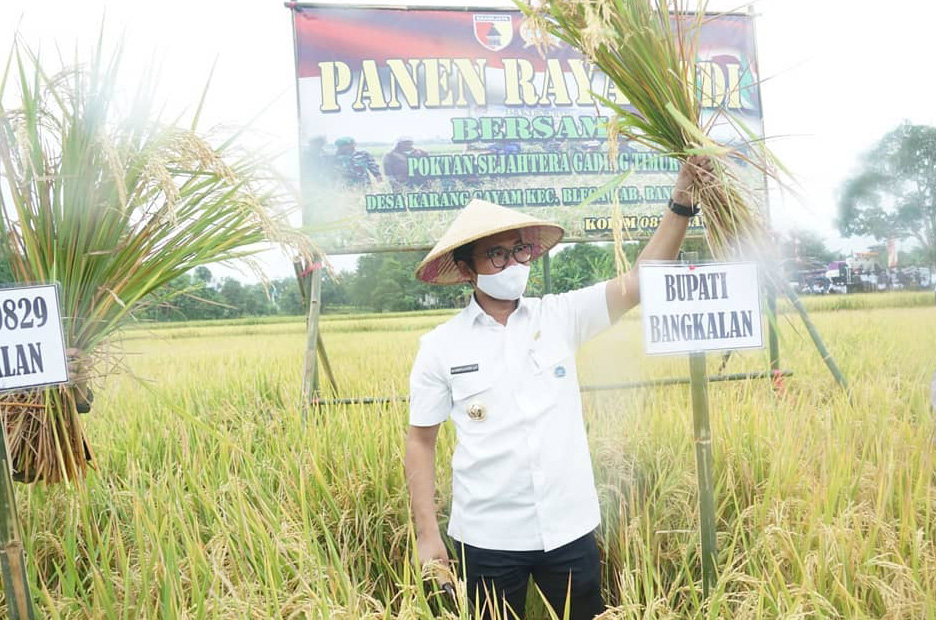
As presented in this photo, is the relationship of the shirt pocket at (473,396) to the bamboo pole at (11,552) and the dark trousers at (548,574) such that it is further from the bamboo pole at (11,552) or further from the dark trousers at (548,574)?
the bamboo pole at (11,552)

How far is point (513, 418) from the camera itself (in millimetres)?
1542

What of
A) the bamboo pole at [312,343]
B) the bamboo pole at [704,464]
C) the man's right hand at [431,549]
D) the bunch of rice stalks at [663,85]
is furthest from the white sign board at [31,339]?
the bamboo pole at [312,343]

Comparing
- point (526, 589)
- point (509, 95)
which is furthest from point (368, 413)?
point (509, 95)

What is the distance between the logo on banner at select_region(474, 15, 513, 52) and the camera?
10.2 feet

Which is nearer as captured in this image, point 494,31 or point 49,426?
point 49,426

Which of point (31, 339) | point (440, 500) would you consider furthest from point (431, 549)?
point (31, 339)

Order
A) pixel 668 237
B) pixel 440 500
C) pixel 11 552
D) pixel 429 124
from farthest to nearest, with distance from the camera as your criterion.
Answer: pixel 429 124 < pixel 440 500 < pixel 668 237 < pixel 11 552

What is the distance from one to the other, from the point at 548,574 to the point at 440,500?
2.16 ft

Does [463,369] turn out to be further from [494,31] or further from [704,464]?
[494,31]

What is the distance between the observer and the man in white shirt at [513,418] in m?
1.53

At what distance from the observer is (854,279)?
3.36m

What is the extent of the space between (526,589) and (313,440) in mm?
1036

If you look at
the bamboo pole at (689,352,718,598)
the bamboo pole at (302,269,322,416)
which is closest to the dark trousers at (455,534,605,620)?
the bamboo pole at (689,352,718,598)

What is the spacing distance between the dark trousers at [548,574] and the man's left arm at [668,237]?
619mm
